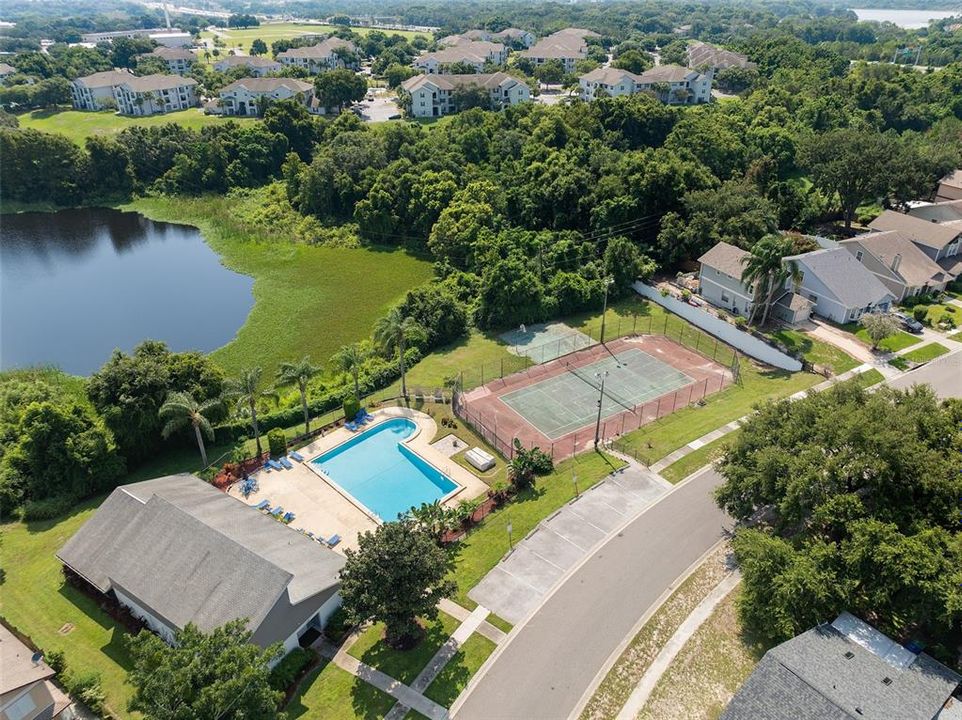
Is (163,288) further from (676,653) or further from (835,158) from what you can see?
(835,158)

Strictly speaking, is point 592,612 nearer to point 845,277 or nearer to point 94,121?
point 845,277

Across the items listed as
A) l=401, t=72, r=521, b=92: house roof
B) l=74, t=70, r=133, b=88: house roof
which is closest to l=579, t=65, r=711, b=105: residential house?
l=401, t=72, r=521, b=92: house roof

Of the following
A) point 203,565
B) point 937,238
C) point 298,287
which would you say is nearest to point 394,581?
point 203,565

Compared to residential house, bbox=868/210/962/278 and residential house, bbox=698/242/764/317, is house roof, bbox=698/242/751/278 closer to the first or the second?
residential house, bbox=698/242/764/317

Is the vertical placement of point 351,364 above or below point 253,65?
below

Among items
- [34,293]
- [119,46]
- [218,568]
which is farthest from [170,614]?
[119,46]

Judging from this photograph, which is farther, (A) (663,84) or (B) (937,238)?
(A) (663,84)

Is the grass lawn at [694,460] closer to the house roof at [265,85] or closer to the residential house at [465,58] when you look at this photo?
the house roof at [265,85]
